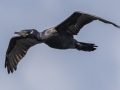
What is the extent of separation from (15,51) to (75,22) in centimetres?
428

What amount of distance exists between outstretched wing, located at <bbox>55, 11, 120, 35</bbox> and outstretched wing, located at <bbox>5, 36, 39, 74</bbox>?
9.51 feet

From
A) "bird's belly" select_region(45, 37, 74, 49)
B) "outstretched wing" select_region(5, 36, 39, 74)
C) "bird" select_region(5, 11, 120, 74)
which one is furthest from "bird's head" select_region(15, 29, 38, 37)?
"outstretched wing" select_region(5, 36, 39, 74)

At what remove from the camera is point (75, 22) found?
79.8ft

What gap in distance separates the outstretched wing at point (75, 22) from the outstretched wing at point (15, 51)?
2.90 m

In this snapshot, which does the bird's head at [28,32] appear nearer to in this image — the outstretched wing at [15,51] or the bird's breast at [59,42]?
the bird's breast at [59,42]

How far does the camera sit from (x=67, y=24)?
24375 millimetres

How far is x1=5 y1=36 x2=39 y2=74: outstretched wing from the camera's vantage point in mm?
26969

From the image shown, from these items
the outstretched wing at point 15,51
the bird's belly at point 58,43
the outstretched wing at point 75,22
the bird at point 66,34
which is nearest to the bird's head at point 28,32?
the bird at point 66,34

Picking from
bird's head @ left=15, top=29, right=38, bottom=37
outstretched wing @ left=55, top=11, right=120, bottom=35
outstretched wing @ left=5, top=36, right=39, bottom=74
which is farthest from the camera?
outstretched wing @ left=5, top=36, right=39, bottom=74

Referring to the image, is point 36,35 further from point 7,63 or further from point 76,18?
point 7,63

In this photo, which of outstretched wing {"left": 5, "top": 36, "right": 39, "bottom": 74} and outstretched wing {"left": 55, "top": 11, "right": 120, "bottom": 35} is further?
outstretched wing {"left": 5, "top": 36, "right": 39, "bottom": 74}

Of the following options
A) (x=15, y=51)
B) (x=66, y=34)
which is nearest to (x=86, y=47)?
(x=66, y=34)

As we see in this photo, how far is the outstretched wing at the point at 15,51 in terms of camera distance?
27.0 meters

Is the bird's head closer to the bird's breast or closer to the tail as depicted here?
the bird's breast
